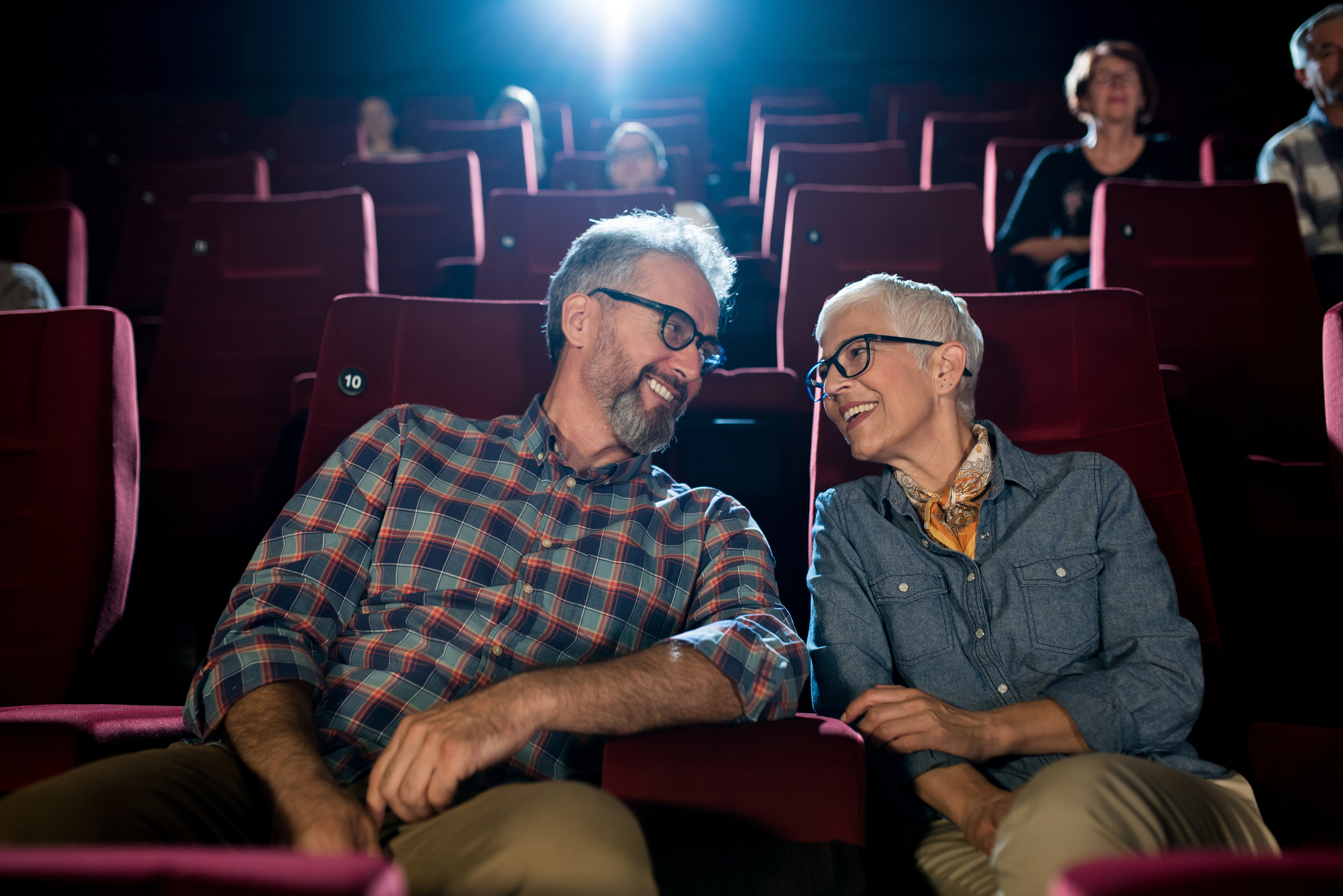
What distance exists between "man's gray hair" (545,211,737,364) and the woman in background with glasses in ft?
4.45

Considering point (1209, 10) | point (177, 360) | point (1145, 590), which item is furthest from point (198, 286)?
point (1209, 10)

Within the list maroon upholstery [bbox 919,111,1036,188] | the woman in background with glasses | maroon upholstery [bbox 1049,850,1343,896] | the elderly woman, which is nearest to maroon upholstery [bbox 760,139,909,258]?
maroon upholstery [bbox 919,111,1036,188]

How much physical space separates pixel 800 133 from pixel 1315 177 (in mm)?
2151

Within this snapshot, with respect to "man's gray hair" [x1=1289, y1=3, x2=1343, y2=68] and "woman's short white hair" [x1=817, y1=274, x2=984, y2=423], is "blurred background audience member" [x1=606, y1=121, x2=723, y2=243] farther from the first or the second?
"woman's short white hair" [x1=817, y1=274, x2=984, y2=423]

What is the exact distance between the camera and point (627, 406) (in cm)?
120

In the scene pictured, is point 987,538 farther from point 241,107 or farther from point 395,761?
point 241,107

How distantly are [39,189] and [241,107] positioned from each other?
6.70ft

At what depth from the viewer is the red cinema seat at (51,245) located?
225 centimetres

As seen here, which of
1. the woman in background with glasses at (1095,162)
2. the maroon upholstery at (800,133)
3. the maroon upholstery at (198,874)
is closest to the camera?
the maroon upholstery at (198,874)

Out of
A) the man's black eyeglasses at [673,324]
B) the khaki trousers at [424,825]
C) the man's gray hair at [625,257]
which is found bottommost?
the khaki trousers at [424,825]

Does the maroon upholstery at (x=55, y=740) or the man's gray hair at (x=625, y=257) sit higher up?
the man's gray hair at (x=625, y=257)

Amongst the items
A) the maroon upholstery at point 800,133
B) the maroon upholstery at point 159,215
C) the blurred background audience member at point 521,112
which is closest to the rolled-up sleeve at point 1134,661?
the maroon upholstery at point 159,215

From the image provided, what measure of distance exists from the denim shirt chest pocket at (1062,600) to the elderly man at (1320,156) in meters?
1.55

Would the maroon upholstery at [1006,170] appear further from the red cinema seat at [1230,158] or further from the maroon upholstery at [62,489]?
the maroon upholstery at [62,489]
